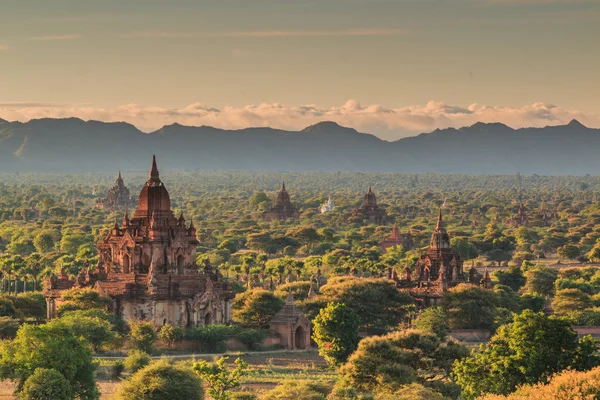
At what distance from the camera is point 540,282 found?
354 feet

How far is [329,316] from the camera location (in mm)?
71562

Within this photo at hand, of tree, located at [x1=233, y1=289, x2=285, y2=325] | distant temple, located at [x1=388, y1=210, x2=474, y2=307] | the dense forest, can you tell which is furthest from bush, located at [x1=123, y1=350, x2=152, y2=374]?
distant temple, located at [x1=388, y1=210, x2=474, y2=307]

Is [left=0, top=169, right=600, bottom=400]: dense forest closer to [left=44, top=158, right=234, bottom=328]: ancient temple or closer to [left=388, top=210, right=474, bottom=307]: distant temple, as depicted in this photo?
[left=44, top=158, right=234, bottom=328]: ancient temple

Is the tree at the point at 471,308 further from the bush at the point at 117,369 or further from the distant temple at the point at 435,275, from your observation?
the bush at the point at 117,369

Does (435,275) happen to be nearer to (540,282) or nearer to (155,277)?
(540,282)

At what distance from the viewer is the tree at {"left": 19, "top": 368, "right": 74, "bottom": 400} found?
5444 cm

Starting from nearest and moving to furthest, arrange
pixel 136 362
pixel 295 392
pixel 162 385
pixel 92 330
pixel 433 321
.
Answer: pixel 295 392 → pixel 162 385 → pixel 136 362 → pixel 92 330 → pixel 433 321

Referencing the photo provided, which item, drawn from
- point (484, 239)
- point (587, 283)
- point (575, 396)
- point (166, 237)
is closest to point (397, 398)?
point (575, 396)

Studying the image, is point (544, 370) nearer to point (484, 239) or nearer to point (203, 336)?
point (203, 336)

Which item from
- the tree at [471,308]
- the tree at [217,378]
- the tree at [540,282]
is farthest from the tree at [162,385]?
the tree at [540,282]

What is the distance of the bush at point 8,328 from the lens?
7156cm

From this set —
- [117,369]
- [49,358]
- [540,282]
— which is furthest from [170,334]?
[540,282]

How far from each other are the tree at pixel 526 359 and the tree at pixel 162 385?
1081 centimetres

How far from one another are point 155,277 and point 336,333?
12573 mm
